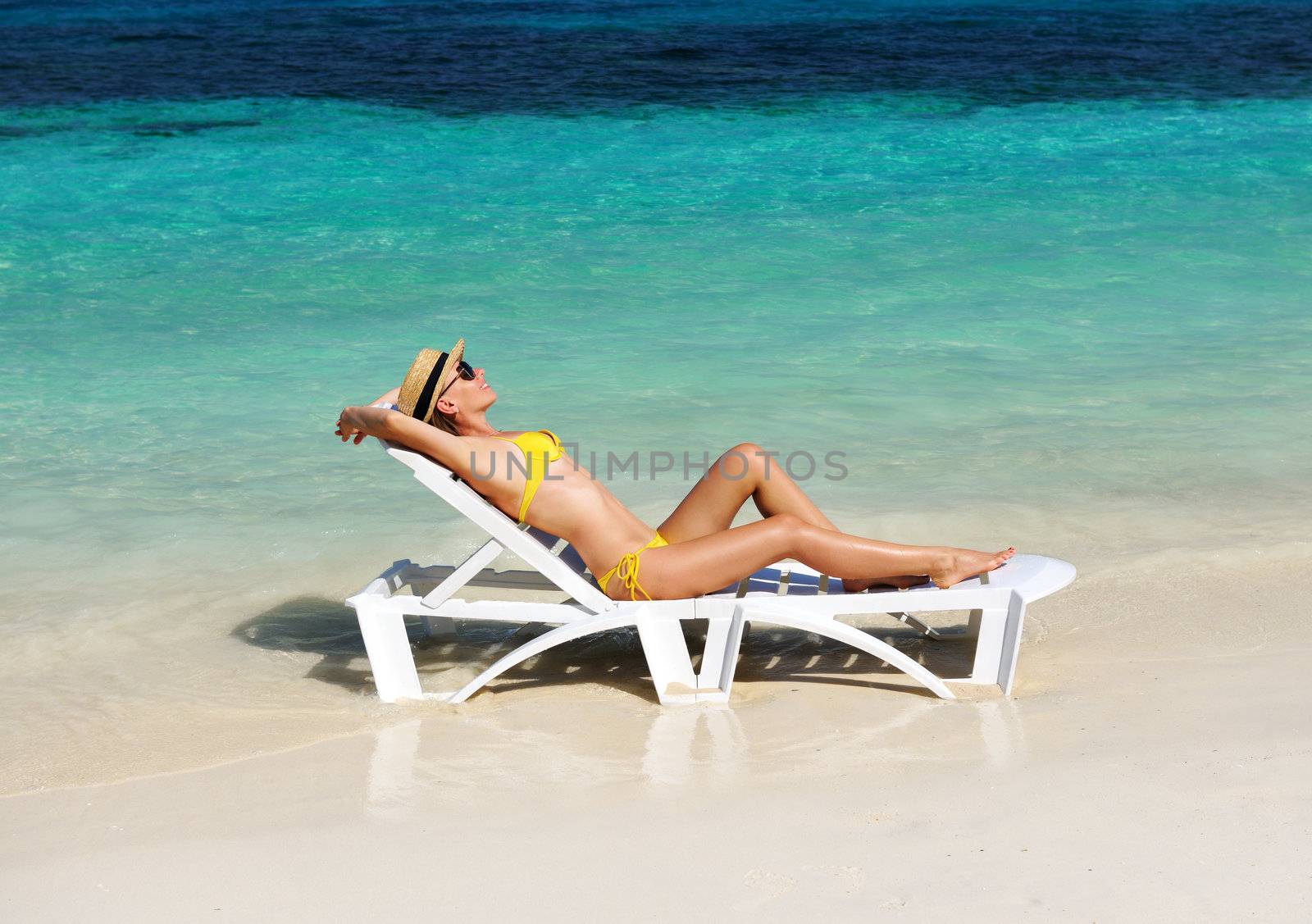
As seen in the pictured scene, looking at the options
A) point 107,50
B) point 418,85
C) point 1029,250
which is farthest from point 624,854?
point 107,50

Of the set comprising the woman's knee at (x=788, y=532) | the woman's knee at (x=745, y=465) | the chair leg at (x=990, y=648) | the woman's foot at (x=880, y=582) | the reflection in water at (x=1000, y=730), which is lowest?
the reflection in water at (x=1000, y=730)

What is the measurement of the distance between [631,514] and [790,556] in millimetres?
568

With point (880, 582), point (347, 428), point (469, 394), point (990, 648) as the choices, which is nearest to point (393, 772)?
point (347, 428)

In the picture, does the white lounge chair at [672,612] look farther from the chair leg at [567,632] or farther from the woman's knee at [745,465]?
the woman's knee at [745,465]

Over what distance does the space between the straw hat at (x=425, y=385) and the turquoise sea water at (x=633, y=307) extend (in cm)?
109

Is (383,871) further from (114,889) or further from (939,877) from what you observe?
(939,877)

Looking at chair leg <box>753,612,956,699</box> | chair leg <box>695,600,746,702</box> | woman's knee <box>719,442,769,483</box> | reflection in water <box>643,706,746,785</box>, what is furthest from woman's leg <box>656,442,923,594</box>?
reflection in water <box>643,706,746,785</box>

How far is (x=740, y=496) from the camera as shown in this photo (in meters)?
4.52

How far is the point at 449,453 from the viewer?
14.0 ft

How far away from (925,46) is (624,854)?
20133 mm

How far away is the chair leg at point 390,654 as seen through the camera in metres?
4.25

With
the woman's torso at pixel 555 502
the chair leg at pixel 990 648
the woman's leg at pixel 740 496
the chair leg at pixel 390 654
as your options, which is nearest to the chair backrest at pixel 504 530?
the woman's torso at pixel 555 502

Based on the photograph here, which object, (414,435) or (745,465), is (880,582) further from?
(414,435)

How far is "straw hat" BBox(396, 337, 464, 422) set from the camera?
436 cm
